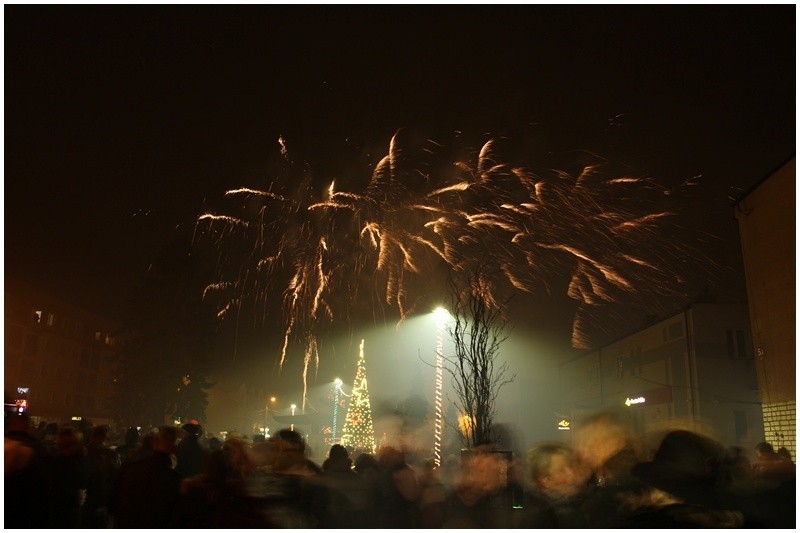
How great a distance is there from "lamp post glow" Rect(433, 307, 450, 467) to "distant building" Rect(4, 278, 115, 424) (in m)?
36.7

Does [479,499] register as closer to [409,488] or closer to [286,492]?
[409,488]

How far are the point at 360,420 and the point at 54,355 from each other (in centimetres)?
4362

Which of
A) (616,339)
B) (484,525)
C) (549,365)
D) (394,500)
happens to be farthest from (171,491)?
(549,365)

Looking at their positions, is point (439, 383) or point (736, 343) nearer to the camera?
point (439, 383)

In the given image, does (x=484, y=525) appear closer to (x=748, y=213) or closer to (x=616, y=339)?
(x=748, y=213)

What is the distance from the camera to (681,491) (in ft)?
13.9

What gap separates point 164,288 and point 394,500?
4985 cm

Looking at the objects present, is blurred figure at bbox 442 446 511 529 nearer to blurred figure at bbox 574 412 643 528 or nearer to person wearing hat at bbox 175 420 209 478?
blurred figure at bbox 574 412 643 528

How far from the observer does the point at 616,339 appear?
168 feet

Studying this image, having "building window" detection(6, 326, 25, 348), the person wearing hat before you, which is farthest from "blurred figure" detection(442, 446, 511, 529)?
"building window" detection(6, 326, 25, 348)

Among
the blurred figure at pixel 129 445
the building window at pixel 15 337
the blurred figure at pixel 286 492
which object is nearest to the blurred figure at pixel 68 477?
the blurred figure at pixel 286 492

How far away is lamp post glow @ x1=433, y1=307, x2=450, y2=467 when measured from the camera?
15.0 m

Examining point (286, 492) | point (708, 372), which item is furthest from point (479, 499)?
point (708, 372)

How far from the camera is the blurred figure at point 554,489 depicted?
5176mm
